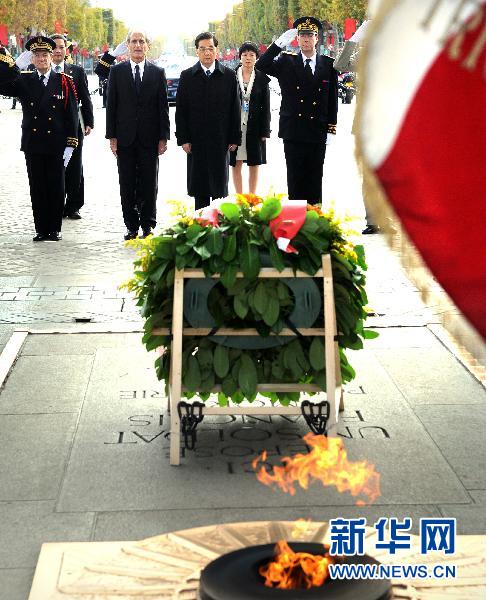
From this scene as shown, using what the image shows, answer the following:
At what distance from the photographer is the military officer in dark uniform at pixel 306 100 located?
1270 centimetres

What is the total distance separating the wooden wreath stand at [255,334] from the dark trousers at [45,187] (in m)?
7.09

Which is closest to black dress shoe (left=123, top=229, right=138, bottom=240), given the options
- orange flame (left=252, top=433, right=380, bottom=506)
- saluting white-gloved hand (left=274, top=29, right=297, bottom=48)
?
saluting white-gloved hand (left=274, top=29, right=297, bottom=48)

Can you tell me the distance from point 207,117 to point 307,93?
1.17 m

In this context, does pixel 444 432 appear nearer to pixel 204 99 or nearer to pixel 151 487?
pixel 151 487

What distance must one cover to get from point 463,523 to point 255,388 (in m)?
1.31

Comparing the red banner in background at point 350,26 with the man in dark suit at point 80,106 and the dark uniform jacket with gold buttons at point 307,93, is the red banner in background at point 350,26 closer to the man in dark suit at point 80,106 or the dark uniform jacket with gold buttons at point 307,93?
the man in dark suit at point 80,106

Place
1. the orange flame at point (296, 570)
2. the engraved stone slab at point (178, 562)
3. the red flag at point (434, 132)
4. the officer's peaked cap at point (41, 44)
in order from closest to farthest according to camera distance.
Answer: the red flag at point (434, 132) < the orange flame at point (296, 570) < the engraved stone slab at point (178, 562) < the officer's peaked cap at point (41, 44)

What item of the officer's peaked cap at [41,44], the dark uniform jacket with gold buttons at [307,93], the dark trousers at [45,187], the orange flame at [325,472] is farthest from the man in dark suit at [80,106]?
the orange flame at [325,472]

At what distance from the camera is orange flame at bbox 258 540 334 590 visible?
12.7ft

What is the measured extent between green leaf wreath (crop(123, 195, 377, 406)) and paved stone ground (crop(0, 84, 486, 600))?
45cm

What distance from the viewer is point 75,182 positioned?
47.7ft

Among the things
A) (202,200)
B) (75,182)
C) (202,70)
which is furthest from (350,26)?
(202,200)

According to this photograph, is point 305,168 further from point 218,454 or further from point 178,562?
point 178,562

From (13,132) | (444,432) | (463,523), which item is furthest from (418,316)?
(13,132)
